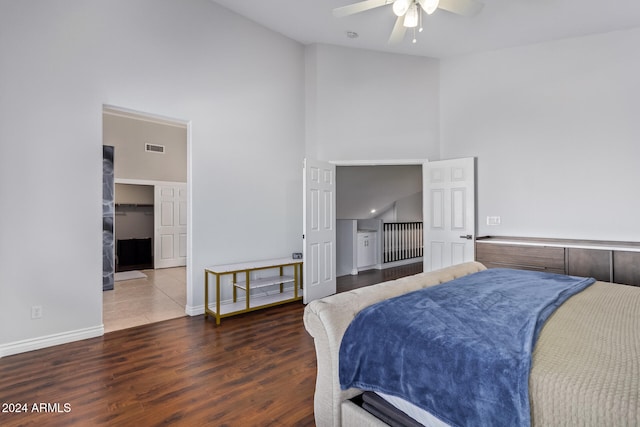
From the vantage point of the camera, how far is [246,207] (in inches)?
176

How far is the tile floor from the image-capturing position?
3.83m

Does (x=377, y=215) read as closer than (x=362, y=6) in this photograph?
No

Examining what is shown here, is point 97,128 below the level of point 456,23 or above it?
below

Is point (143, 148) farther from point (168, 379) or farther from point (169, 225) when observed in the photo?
point (168, 379)

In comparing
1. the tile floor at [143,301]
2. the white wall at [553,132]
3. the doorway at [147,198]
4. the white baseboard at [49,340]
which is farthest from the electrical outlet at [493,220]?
the doorway at [147,198]

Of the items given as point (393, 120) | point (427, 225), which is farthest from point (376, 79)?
point (427, 225)

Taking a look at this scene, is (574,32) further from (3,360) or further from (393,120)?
(3,360)

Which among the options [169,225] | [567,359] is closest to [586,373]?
[567,359]

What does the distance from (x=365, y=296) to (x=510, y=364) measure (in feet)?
2.58

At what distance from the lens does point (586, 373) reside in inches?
40.9

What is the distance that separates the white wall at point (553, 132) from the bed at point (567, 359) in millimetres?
2058

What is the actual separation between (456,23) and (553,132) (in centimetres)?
175

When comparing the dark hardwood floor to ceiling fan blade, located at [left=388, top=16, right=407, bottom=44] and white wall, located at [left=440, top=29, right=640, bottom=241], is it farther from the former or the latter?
white wall, located at [left=440, top=29, right=640, bottom=241]

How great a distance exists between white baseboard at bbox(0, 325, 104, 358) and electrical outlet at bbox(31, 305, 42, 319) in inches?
7.8
